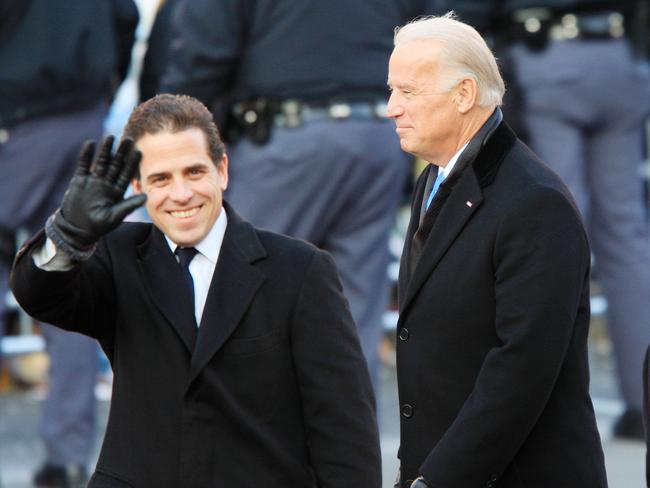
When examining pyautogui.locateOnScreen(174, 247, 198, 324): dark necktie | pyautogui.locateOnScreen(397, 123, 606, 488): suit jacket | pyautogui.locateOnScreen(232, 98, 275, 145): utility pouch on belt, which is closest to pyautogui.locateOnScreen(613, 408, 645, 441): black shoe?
pyautogui.locateOnScreen(232, 98, 275, 145): utility pouch on belt

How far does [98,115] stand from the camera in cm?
621

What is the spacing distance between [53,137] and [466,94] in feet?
9.99

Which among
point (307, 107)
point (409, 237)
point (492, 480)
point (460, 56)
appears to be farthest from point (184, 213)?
point (307, 107)

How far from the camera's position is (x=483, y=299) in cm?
324

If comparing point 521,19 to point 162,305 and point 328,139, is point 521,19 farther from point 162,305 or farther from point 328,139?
point 162,305

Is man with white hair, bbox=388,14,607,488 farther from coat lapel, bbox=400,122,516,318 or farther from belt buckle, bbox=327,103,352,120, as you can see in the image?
belt buckle, bbox=327,103,352,120

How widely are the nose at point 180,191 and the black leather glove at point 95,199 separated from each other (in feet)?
0.82

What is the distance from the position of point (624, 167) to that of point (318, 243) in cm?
139

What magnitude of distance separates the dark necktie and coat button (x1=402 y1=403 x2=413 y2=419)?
21.6 inches

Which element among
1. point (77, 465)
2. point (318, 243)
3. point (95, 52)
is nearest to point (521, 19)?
point (318, 243)

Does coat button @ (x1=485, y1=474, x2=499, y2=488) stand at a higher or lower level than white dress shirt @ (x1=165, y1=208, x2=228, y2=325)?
lower

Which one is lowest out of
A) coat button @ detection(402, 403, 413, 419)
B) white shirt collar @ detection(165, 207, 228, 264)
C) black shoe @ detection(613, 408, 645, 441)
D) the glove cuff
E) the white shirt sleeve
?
black shoe @ detection(613, 408, 645, 441)

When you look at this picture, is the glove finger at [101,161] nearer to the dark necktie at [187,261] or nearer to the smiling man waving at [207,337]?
the smiling man waving at [207,337]

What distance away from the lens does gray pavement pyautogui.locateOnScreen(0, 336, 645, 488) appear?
6082 mm
